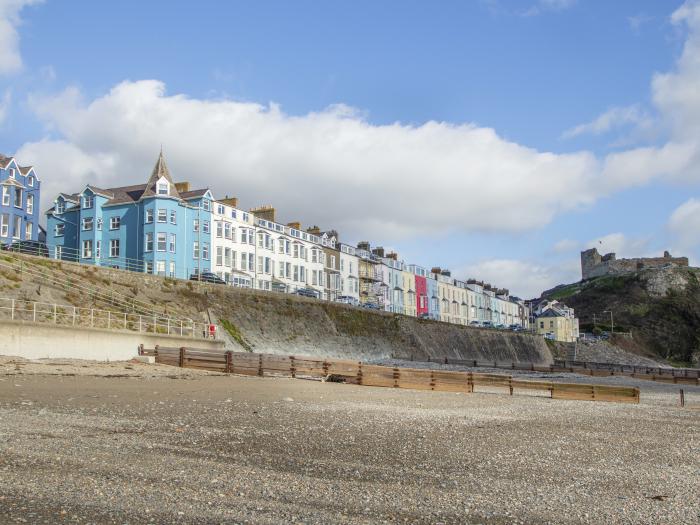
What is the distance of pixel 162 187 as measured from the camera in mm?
65688

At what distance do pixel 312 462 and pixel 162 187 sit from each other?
5824cm

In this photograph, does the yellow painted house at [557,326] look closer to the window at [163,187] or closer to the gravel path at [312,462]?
the window at [163,187]

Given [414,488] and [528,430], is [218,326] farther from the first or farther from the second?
[414,488]

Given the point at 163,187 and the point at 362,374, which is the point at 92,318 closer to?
the point at 362,374

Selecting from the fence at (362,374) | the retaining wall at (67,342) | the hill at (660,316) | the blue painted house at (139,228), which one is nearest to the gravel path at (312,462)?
the retaining wall at (67,342)

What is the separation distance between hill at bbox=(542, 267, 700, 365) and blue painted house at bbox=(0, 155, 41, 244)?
133 metres

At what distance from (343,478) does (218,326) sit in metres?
42.4

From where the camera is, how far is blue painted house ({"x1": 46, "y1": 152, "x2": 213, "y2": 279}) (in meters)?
64.3

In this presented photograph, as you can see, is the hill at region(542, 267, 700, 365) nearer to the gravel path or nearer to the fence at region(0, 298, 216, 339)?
the fence at region(0, 298, 216, 339)

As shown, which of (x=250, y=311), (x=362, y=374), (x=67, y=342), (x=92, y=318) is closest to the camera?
(x=67, y=342)

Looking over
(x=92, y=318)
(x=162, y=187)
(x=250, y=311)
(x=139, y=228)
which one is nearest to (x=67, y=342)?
(x=92, y=318)

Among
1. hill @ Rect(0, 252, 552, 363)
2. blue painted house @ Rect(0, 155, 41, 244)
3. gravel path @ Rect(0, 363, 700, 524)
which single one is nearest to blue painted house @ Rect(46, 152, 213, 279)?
blue painted house @ Rect(0, 155, 41, 244)

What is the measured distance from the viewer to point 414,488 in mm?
9992

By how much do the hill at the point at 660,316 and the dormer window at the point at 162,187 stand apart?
124 metres
